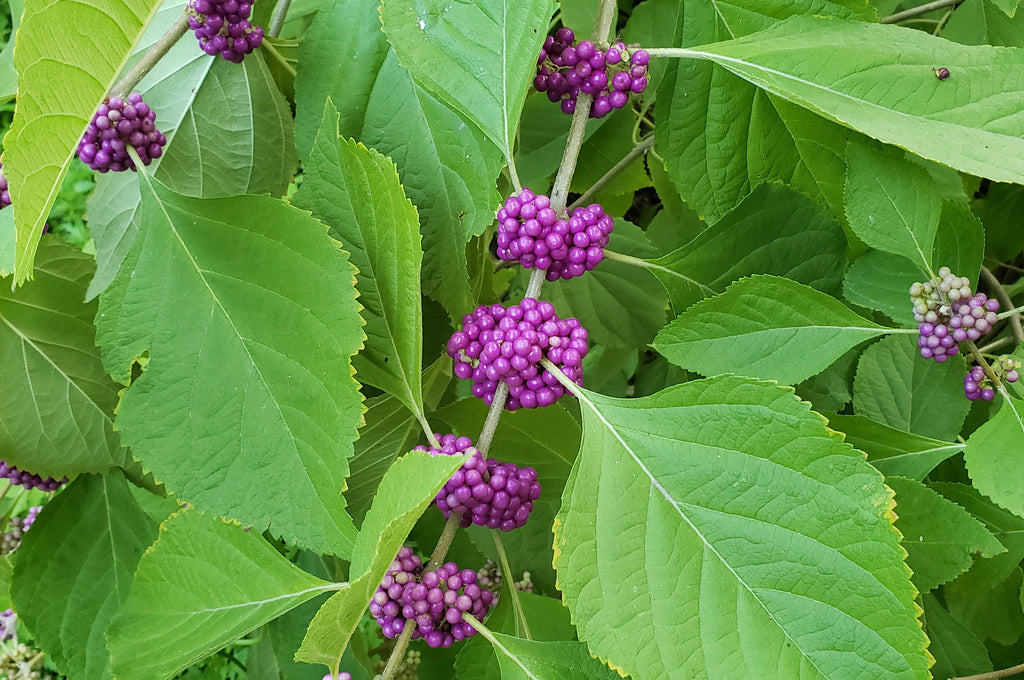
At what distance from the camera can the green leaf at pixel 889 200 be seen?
2.42 ft

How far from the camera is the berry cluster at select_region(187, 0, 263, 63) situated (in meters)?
0.83

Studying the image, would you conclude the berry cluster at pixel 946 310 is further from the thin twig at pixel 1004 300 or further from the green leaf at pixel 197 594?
the green leaf at pixel 197 594

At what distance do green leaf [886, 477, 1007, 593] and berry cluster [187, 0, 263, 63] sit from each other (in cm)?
82

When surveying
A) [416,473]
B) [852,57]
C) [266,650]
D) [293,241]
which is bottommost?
[266,650]

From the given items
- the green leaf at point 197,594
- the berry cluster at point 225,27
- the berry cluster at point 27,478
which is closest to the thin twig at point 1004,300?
the green leaf at point 197,594

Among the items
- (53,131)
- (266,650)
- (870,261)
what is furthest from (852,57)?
(266,650)

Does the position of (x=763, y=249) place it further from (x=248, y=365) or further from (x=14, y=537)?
(x=14, y=537)

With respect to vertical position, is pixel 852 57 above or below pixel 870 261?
above

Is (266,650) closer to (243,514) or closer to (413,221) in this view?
(243,514)

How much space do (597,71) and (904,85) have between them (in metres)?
0.28

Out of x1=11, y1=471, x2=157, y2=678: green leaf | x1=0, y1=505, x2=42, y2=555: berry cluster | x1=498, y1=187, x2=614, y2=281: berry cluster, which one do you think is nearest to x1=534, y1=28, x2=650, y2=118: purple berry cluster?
x1=498, y1=187, x2=614, y2=281: berry cluster

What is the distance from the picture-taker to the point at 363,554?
22.0 inches

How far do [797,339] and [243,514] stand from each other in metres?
0.54

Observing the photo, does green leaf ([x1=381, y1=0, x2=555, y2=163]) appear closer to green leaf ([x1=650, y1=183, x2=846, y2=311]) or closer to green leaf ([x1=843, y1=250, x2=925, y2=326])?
green leaf ([x1=650, y1=183, x2=846, y2=311])
